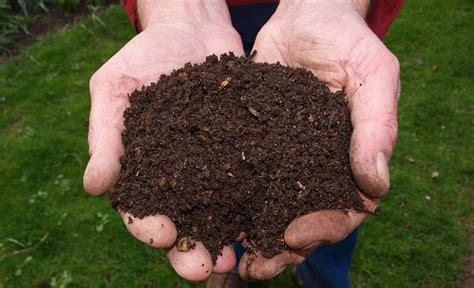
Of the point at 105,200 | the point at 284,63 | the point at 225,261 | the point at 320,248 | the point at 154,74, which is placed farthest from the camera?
the point at 105,200

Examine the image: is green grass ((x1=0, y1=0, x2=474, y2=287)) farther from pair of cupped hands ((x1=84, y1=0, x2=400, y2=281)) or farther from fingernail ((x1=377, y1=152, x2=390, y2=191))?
fingernail ((x1=377, y1=152, x2=390, y2=191))

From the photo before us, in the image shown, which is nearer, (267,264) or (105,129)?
(267,264)

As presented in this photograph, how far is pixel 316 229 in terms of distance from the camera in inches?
67.3

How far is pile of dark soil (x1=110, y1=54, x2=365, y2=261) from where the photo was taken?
1818 mm

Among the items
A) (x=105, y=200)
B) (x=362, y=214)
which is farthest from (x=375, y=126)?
(x=105, y=200)

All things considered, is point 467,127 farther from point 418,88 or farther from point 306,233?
point 306,233

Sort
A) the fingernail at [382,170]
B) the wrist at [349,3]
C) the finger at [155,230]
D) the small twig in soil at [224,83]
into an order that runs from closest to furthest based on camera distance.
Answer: the fingernail at [382,170] < the finger at [155,230] < the small twig in soil at [224,83] < the wrist at [349,3]

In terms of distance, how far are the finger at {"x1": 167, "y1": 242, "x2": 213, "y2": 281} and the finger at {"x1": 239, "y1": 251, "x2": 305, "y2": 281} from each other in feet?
0.47

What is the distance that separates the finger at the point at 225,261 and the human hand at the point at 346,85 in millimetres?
69

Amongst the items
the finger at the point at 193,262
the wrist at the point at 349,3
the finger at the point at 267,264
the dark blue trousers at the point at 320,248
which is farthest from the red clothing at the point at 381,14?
the finger at the point at 193,262

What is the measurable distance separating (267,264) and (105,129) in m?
0.82

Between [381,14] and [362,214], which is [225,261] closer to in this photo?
[362,214]

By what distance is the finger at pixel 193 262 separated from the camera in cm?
181

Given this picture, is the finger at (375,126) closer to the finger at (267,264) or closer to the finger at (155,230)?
the finger at (267,264)
